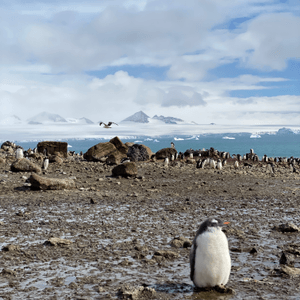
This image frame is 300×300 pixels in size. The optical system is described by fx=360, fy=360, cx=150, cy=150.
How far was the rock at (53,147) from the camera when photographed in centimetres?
2531

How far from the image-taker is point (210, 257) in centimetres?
486

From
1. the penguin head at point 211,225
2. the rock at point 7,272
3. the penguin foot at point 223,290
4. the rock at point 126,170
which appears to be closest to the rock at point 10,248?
the rock at point 7,272

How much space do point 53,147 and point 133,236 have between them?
19.4 metres

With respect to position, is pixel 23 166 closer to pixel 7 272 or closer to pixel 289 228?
pixel 7 272

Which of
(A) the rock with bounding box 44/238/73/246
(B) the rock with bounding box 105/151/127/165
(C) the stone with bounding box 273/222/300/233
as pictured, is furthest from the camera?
(B) the rock with bounding box 105/151/127/165

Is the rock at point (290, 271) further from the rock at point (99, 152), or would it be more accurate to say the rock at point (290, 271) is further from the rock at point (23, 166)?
the rock at point (99, 152)

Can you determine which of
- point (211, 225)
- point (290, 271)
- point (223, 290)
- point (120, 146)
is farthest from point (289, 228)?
point (120, 146)

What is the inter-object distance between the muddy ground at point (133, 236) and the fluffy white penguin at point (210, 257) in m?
0.23

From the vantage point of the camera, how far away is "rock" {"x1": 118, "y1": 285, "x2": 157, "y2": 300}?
180 inches

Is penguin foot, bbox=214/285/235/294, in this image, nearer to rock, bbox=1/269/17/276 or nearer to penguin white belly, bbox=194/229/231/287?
penguin white belly, bbox=194/229/231/287

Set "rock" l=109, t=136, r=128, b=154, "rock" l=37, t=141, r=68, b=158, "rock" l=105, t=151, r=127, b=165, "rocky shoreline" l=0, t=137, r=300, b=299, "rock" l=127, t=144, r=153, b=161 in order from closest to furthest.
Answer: "rocky shoreline" l=0, t=137, r=300, b=299
"rock" l=105, t=151, r=127, b=165
"rock" l=127, t=144, r=153, b=161
"rock" l=109, t=136, r=128, b=154
"rock" l=37, t=141, r=68, b=158

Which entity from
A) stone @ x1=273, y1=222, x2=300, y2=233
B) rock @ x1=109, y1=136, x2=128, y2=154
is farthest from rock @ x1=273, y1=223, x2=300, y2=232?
rock @ x1=109, y1=136, x2=128, y2=154

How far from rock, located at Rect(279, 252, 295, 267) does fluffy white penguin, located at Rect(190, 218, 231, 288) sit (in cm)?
143

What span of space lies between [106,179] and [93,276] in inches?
405
